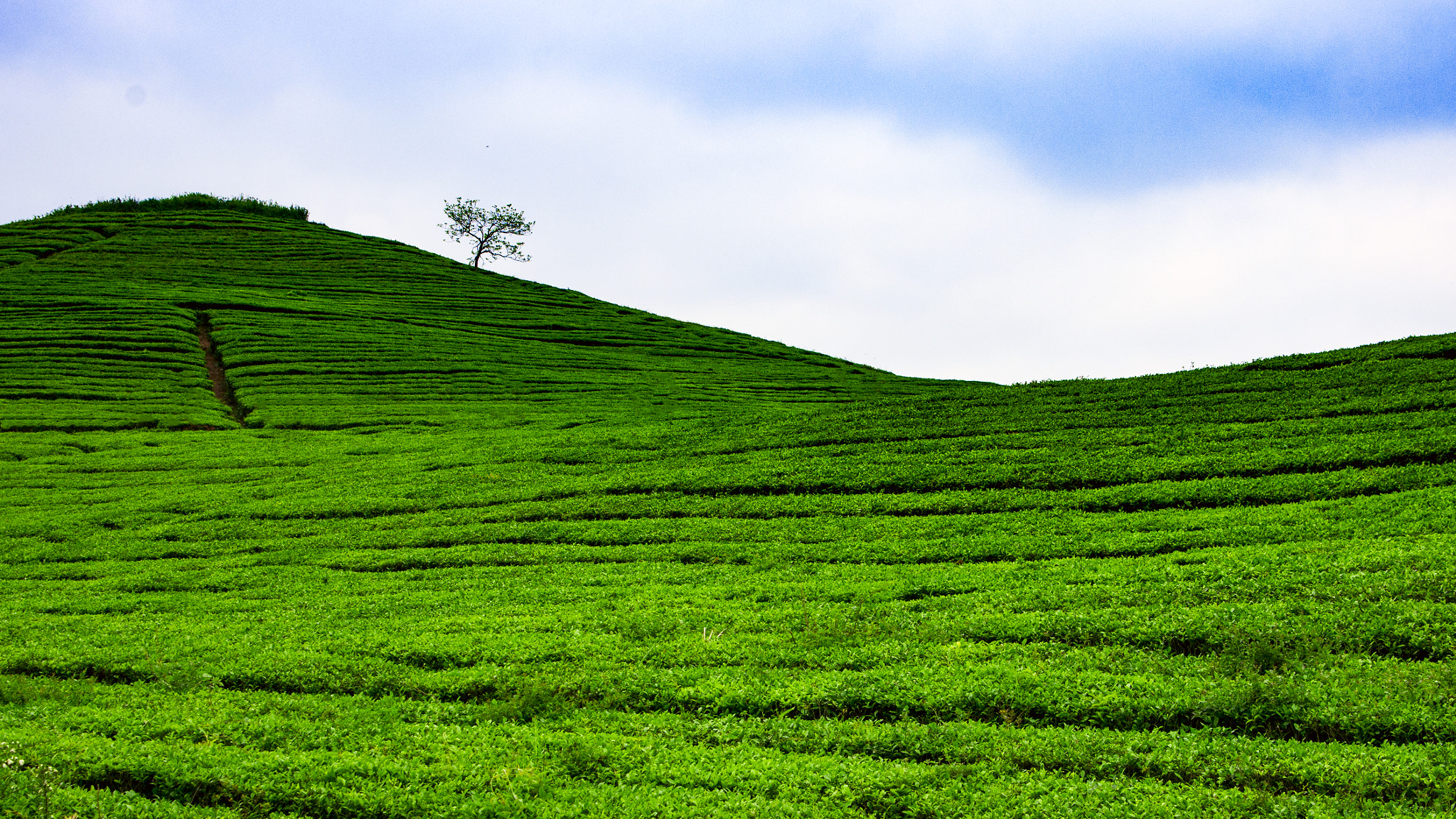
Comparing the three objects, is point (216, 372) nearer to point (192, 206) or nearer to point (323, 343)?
point (323, 343)

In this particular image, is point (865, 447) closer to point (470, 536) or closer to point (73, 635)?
point (470, 536)

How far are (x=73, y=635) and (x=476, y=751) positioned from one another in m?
7.93

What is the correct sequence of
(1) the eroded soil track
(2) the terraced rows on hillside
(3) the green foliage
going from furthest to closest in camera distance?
(3) the green foliage, (1) the eroded soil track, (2) the terraced rows on hillside

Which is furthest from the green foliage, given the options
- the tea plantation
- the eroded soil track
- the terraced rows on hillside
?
the tea plantation

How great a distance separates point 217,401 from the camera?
128ft

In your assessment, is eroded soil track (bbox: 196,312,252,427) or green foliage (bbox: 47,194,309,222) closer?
eroded soil track (bbox: 196,312,252,427)

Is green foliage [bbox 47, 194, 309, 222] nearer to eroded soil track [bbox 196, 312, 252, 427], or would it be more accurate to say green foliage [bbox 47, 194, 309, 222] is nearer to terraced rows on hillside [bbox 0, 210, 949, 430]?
terraced rows on hillside [bbox 0, 210, 949, 430]

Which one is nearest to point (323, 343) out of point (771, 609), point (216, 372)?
point (216, 372)

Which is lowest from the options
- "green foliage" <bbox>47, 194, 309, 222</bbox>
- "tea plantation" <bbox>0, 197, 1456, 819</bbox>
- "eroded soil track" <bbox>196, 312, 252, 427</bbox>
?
"tea plantation" <bbox>0, 197, 1456, 819</bbox>

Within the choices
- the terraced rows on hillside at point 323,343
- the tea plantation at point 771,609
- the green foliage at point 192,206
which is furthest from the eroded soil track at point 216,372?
the green foliage at point 192,206

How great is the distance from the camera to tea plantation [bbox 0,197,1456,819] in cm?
824

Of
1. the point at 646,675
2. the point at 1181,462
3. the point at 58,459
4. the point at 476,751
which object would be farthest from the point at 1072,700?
the point at 58,459

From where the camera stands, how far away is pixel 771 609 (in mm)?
12719

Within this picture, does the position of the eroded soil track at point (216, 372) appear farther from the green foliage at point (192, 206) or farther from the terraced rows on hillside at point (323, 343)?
the green foliage at point (192, 206)
